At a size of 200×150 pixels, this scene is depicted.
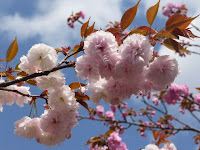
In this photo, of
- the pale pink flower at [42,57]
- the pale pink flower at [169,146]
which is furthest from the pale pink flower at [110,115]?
the pale pink flower at [42,57]

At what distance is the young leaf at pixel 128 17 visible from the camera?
1.11 metres

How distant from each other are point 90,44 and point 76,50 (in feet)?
0.96

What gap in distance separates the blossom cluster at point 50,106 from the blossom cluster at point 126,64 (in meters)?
0.21

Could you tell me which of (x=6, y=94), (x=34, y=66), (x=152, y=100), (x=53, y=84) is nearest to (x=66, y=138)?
(x=53, y=84)

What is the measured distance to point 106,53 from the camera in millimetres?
1003

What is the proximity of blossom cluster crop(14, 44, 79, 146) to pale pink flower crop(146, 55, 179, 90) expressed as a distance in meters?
0.48

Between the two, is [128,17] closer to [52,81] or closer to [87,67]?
[87,67]

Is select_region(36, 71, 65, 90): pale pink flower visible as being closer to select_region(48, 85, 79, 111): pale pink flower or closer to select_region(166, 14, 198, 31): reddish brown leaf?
select_region(48, 85, 79, 111): pale pink flower

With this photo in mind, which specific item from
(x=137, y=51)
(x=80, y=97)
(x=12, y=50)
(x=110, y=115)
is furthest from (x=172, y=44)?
(x=110, y=115)

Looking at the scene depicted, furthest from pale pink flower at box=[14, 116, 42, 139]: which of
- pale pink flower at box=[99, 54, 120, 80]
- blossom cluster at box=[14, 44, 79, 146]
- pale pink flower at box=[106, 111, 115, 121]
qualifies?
pale pink flower at box=[106, 111, 115, 121]

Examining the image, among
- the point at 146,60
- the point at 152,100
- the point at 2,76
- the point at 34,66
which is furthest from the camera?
the point at 152,100

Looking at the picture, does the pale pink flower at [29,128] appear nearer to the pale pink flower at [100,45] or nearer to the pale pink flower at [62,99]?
the pale pink flower at [62,99]

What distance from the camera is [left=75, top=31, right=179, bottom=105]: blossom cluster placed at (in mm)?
980

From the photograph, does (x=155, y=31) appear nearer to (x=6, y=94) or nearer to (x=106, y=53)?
(x=106, y=53)
